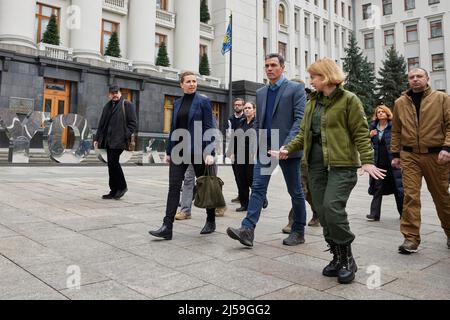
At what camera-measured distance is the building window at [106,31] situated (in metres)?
25.0

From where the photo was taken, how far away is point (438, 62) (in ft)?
134

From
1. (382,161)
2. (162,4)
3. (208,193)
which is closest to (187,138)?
(208,193)

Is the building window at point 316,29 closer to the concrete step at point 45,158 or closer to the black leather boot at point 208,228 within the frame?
the concrete step at point 45,158

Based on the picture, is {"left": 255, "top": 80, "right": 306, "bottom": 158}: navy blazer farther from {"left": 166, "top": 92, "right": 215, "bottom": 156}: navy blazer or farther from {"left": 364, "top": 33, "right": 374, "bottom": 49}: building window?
{"left": 364, "top": 33, "right": 374, "bottom": 49}: building window

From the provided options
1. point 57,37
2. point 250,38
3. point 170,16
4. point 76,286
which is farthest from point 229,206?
point 250,38

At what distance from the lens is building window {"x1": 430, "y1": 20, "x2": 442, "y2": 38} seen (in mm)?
40719

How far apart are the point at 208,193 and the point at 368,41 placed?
47.8 m

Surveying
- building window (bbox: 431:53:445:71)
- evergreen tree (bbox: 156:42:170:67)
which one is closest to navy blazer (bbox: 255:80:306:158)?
evergreen tree (bbox: 156:42:170:67)

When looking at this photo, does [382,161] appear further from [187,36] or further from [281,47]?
[281,47]

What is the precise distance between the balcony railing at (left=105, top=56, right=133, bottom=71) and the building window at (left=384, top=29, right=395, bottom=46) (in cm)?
3214

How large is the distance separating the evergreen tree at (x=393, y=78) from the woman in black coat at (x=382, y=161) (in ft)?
116

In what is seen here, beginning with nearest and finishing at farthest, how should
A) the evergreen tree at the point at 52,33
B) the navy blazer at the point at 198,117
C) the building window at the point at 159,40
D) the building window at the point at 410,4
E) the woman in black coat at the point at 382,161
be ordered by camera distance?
the navy blazer at the point at 198,117 < the woman in black coat at the point at 382,161 < the evergreen tree at the point at 52,33 < the building window at the point at 159,40 < the building window at the point at 410,4

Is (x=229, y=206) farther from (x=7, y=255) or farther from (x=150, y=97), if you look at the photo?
(x=150, y=97)

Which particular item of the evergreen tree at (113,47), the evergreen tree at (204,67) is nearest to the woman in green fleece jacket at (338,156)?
the evergreen tree at (113,47)
